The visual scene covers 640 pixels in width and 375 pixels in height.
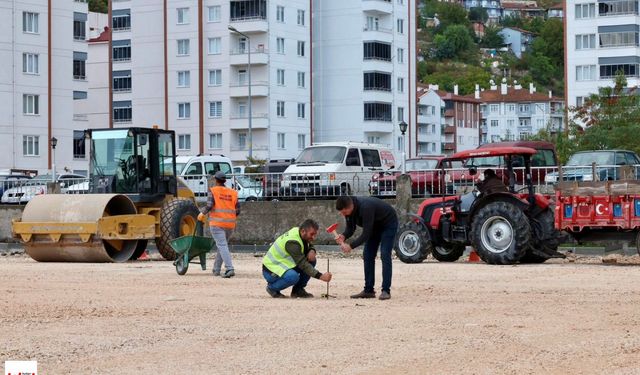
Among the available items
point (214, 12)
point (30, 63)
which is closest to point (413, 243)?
point (30, 63)

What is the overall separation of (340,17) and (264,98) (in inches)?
390

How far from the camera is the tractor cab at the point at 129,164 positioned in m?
32.2

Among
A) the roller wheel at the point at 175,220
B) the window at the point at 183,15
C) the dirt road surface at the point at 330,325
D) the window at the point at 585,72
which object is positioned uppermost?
the window at the point at 183,15

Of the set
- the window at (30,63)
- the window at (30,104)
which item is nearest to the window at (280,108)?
the window at (30,104)

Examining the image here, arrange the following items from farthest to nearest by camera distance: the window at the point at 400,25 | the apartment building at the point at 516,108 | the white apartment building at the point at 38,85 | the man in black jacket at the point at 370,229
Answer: the apartment building at the point at 516,108
the window at the point at 400,25
the white apartment building at the point at 38,85
the man in black jacket at the point at 370,229

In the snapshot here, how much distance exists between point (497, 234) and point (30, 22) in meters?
61.7

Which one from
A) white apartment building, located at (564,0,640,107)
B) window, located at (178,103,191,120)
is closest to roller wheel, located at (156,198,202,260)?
window, located at (178,103,191,120)

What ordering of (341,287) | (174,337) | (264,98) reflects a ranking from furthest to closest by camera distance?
(264,98), (341,287), (174,337)

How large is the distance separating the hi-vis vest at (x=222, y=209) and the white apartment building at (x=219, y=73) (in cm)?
7263

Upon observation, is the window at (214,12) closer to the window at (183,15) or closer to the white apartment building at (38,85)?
the window at (183,15)

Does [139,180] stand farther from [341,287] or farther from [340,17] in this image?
[340,17]

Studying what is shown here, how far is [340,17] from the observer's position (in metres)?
104

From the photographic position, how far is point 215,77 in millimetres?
99125

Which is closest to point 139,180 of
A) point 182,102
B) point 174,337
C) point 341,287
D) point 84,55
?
point 341,287
